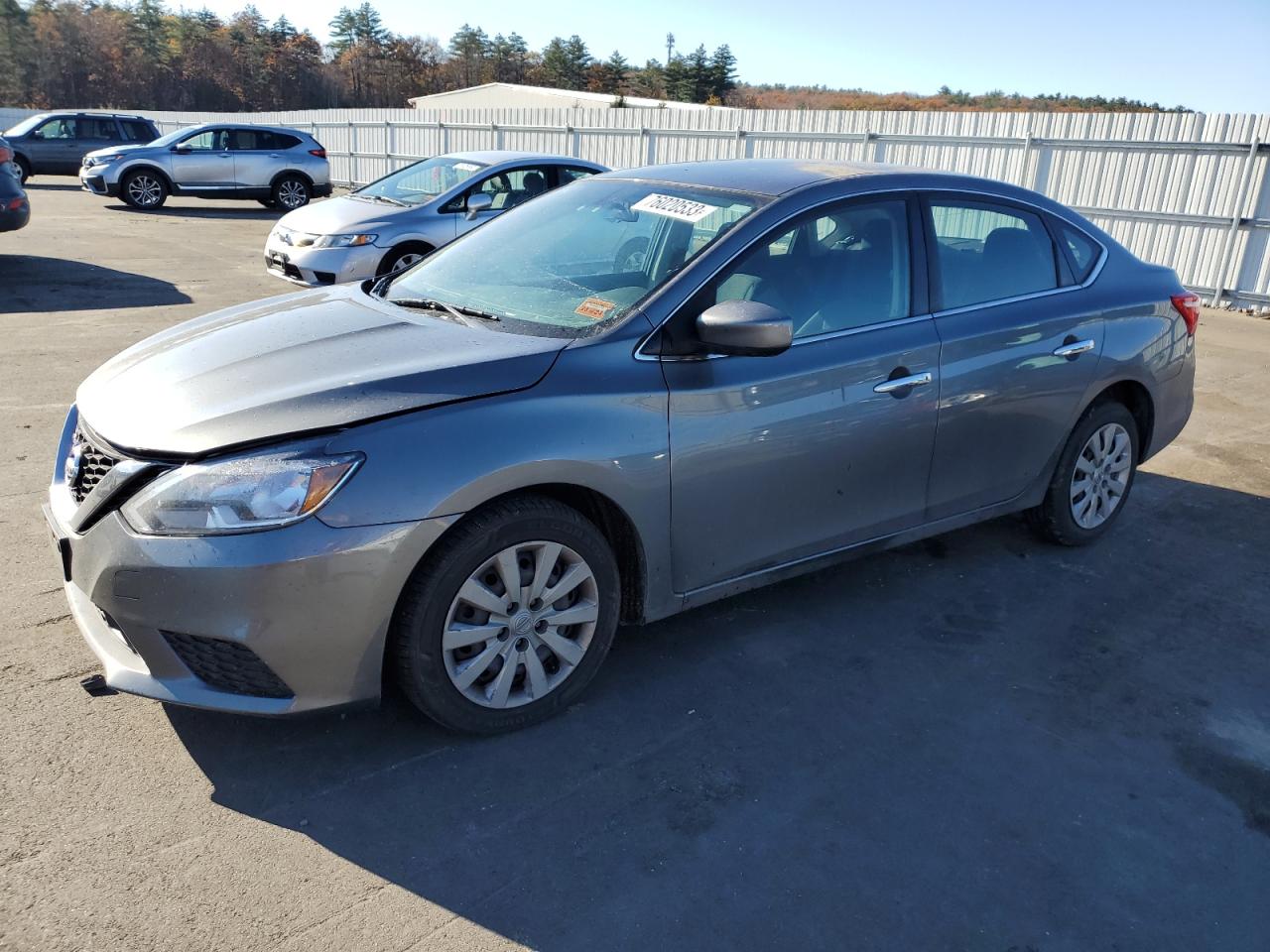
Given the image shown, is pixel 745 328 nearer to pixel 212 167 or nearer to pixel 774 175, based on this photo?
pixel 774 175

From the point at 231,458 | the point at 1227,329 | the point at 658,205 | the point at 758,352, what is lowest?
the point at 1227,329

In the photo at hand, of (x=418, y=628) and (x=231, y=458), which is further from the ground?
(x=231, y=458)

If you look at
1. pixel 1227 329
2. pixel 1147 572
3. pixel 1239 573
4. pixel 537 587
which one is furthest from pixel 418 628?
pixel 1227 329

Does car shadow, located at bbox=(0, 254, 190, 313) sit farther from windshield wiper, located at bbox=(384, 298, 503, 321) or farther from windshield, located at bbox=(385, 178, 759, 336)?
windshield wiper, located at bbox=(384, 298, 503, 321)

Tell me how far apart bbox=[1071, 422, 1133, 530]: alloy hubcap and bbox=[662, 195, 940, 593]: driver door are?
1160 millimetres

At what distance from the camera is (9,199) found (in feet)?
35.2

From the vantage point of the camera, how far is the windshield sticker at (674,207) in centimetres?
371

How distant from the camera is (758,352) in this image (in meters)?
3.22

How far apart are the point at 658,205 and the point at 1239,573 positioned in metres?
3.24

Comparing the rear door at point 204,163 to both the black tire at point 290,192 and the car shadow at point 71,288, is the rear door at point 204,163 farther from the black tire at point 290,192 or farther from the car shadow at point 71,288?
the car shadow at point 71,288

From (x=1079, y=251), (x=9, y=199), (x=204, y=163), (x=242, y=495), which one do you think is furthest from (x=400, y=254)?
(x=204, y=163)

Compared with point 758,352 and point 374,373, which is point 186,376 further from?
point 758,352

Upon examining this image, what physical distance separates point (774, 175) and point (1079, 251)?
1.65m

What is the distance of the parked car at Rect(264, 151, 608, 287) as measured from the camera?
388 inches
